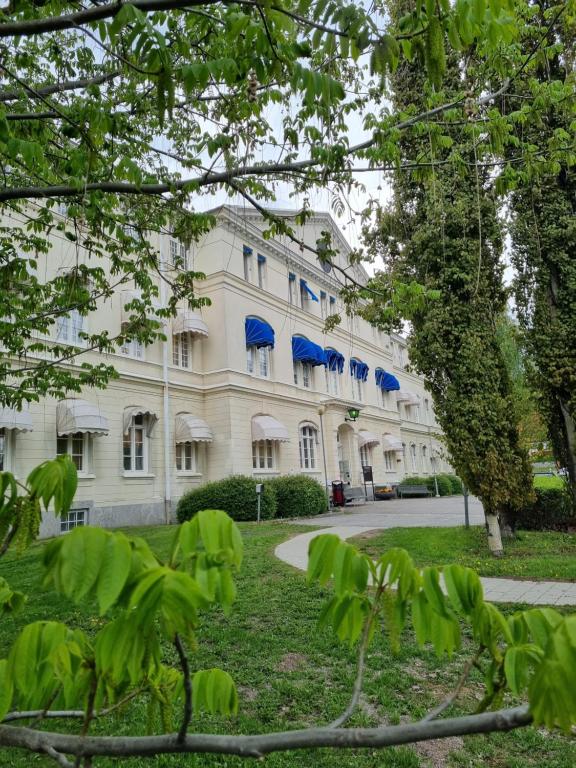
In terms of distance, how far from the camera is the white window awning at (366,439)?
32.8 m

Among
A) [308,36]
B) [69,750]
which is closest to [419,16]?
[308,36]

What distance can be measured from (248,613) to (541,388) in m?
8.23

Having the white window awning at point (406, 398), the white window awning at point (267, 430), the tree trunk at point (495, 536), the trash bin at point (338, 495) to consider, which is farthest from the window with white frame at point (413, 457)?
the tree trunk at point (495, 536)

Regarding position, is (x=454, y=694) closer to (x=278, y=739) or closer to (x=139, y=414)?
(x=278, y=739)

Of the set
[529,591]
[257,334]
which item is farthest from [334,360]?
[529,591]

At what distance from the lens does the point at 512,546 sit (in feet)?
34.7

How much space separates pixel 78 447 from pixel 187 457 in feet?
17.7

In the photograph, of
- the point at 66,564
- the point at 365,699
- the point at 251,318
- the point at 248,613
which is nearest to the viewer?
the point at 66,564

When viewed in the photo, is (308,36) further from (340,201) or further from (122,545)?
(122,545)

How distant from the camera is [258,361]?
25.4 metres

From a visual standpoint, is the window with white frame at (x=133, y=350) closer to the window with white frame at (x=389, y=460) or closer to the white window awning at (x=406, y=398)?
the window with white frame at (x=389, y=460)

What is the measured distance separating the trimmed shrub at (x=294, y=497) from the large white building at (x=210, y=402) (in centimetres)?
235

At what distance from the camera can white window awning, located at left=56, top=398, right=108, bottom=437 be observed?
1670 centimetres

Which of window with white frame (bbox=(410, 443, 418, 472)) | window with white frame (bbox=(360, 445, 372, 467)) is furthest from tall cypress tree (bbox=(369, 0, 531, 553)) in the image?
window with white frame (bbox=(410, 443, 418, 472))
